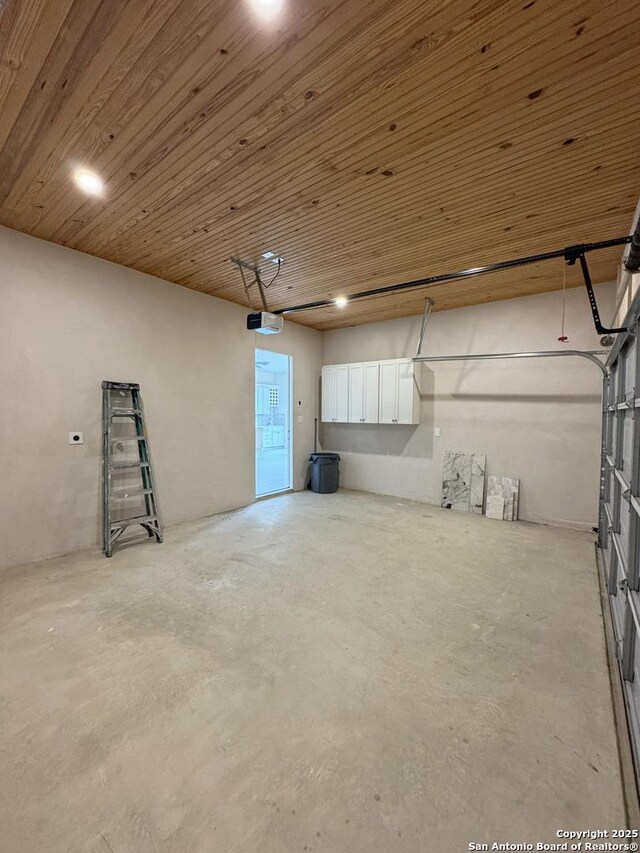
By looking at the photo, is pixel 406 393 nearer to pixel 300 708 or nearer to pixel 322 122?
pixel 322 122

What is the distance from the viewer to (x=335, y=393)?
6.46 metres

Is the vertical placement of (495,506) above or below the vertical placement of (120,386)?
below

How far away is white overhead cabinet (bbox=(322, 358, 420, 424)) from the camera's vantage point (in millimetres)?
5602

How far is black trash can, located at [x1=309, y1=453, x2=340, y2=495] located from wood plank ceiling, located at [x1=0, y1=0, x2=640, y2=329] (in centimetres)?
370

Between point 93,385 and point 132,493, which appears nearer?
point 93,385

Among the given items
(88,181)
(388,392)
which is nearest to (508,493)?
(388,392)

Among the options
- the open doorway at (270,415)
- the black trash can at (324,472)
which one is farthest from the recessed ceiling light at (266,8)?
the open doorway at (270,415)

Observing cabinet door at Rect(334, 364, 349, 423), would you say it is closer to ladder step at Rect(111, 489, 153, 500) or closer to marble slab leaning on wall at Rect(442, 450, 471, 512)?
marble slab leaning on wall at Rect(442, 450, 471, 512)

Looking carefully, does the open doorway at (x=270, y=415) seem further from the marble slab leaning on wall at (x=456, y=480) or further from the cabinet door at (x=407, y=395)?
the marble slab leaning on wall at (x=456, y=480)

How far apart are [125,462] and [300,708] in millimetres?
3262

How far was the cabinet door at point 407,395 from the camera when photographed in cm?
556

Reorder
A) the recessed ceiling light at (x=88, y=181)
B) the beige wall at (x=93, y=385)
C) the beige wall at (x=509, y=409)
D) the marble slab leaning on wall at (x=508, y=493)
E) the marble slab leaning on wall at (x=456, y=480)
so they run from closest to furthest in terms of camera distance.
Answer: the recessed ceiling light at (x=88, y=181) → the beige wall at (x=93, y=385) → the beige wall at (x=509, y=409) → the marble slab leaning on wall at (x=508, y=493) → the marble slab leaning on wall at (x=456, y=480)

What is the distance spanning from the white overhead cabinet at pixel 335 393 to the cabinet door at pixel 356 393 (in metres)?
0.08

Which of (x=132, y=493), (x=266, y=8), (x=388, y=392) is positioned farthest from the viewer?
(x=388, y=392)
